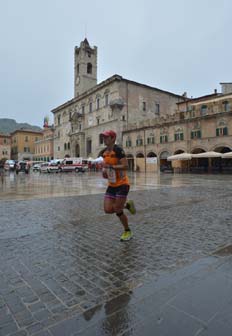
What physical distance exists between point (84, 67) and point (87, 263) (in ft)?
192

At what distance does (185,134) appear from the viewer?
32.8m

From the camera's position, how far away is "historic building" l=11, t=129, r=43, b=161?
269 ft

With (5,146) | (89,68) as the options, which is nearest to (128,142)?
(89,68)

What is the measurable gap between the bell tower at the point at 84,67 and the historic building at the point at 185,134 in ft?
69.4

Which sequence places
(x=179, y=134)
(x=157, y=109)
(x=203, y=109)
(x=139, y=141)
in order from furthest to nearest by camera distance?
1. (x=157, y=109)
2. (x=139, y=141)
3. (x=179, y=134)
4. (x=203, y=109)

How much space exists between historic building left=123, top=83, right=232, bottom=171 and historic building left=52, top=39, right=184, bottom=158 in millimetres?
2150

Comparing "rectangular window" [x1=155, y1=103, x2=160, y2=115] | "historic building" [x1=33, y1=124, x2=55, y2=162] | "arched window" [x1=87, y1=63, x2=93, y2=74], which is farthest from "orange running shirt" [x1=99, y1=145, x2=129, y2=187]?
"historic building" [x1=33, y1=124, x2=55, y2=162]

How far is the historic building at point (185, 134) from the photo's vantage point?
29.0 meters

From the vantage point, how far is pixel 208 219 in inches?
220

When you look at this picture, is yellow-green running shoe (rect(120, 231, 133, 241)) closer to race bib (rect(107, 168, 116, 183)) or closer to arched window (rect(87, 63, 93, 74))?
race bib (rect(107, 168, 116, 183))

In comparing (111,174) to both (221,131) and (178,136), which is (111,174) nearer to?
(221,131)

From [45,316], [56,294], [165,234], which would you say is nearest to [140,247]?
[165,234]

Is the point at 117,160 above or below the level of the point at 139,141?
below

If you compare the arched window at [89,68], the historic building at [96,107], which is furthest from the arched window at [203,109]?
the arched window at [89,68]
